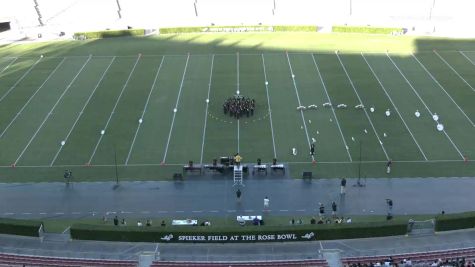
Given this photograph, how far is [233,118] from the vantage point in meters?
43.1

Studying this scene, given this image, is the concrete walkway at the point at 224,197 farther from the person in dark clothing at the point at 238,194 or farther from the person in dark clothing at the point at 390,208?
the person in dark clothing at the point at 390,208

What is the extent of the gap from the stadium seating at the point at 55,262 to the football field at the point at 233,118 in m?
9.14

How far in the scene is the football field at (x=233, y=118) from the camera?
3741 cm

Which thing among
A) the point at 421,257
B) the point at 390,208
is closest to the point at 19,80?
the point at 390,208

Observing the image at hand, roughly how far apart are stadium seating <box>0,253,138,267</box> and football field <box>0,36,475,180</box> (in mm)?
9143

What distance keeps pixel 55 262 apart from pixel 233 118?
1957 cm

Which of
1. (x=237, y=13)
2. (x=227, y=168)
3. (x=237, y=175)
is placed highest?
(x=237, y=13)

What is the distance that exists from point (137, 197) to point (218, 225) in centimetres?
595

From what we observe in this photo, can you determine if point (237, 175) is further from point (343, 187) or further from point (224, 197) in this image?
point (343, 187)

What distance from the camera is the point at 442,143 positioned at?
39.0 meters

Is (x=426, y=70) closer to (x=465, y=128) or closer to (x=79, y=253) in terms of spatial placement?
(x=465, y=128)

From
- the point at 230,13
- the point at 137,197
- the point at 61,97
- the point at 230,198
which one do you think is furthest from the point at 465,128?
the point at 230,13

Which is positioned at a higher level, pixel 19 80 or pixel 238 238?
pixel 19 80

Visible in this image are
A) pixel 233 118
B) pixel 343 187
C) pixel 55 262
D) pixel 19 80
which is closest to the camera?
pixel 55 262
